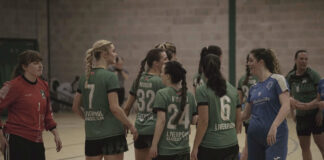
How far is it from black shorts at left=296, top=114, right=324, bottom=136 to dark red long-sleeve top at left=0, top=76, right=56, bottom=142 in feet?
12.0

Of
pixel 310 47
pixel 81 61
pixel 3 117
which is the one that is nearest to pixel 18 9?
pixel 81 61

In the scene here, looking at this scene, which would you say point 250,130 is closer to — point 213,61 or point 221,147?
point 221,147

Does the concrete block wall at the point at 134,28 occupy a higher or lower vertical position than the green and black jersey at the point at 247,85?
higher

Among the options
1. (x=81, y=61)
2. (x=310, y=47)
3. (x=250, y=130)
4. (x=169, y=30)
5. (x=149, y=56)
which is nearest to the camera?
(x=250, y=130)

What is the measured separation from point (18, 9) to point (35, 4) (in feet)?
2.21

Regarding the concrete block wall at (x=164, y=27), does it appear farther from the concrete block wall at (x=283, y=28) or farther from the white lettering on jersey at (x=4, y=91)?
the white lettering on jersey at (x=4, y=91)

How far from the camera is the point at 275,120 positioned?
13.2 ft

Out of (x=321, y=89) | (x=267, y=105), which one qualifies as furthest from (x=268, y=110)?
(x=321, y=89)

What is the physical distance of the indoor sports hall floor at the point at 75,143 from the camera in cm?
758

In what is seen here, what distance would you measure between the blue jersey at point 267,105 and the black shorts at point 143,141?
1.05 m

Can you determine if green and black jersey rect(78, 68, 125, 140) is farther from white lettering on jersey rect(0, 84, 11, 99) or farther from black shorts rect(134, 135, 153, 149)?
white lettering on jersey rect(0, 84, 11, 99)

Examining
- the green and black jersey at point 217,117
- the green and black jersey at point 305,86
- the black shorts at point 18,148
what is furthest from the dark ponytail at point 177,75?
the green and black jersey at point 305,86

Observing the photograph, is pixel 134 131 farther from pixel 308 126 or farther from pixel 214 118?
pixel 308 126

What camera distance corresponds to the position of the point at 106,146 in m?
4.33
